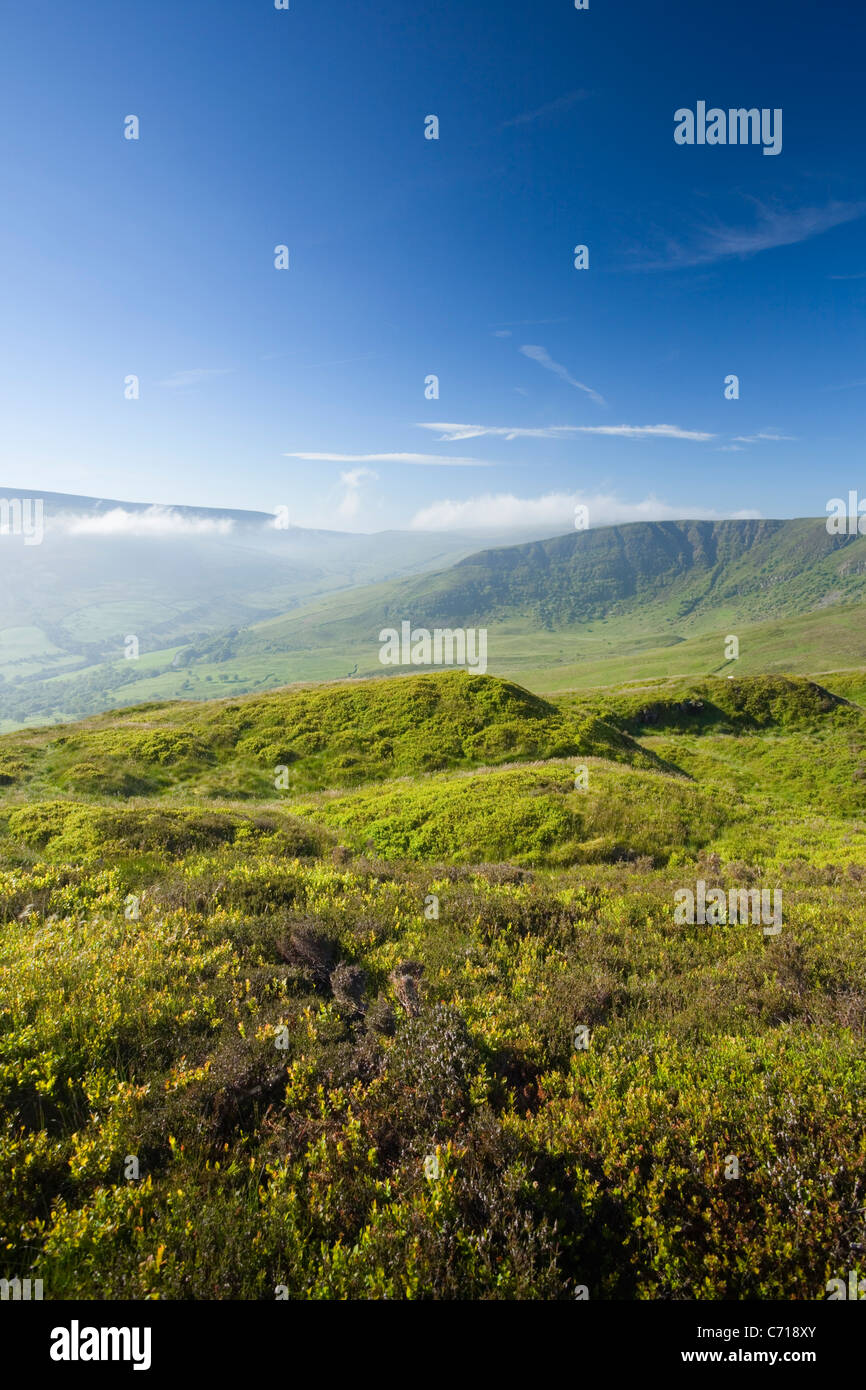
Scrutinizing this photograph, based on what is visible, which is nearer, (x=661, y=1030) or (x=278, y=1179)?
(x=278, y=1179)

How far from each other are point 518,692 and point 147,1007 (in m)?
33.3

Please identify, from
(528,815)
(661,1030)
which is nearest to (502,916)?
(661,1030)

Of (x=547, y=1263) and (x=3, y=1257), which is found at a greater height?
(x=3, y=1257)

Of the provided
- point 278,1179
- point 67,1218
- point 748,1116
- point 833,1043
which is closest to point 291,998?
point 278,1179

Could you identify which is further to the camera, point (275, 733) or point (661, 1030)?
point (275, 733)

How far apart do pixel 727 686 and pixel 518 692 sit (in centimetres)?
3102

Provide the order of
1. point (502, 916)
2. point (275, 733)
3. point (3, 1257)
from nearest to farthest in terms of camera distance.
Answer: point (3, 1257) < point (502, 916) < point (275, 733)

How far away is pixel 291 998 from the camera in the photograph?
7.37 meters

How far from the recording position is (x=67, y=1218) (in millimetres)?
4078

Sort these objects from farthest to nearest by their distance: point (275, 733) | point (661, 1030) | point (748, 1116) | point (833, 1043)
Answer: point (275, 733), point (661, 1030), point (833, 1043), point (748, 1116)

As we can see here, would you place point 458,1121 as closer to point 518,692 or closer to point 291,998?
point 291,998

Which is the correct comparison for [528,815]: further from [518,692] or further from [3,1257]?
[518,692]

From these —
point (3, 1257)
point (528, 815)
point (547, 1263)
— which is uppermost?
point (3, 1257)

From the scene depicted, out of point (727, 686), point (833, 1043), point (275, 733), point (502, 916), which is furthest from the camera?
point (727, 686)
